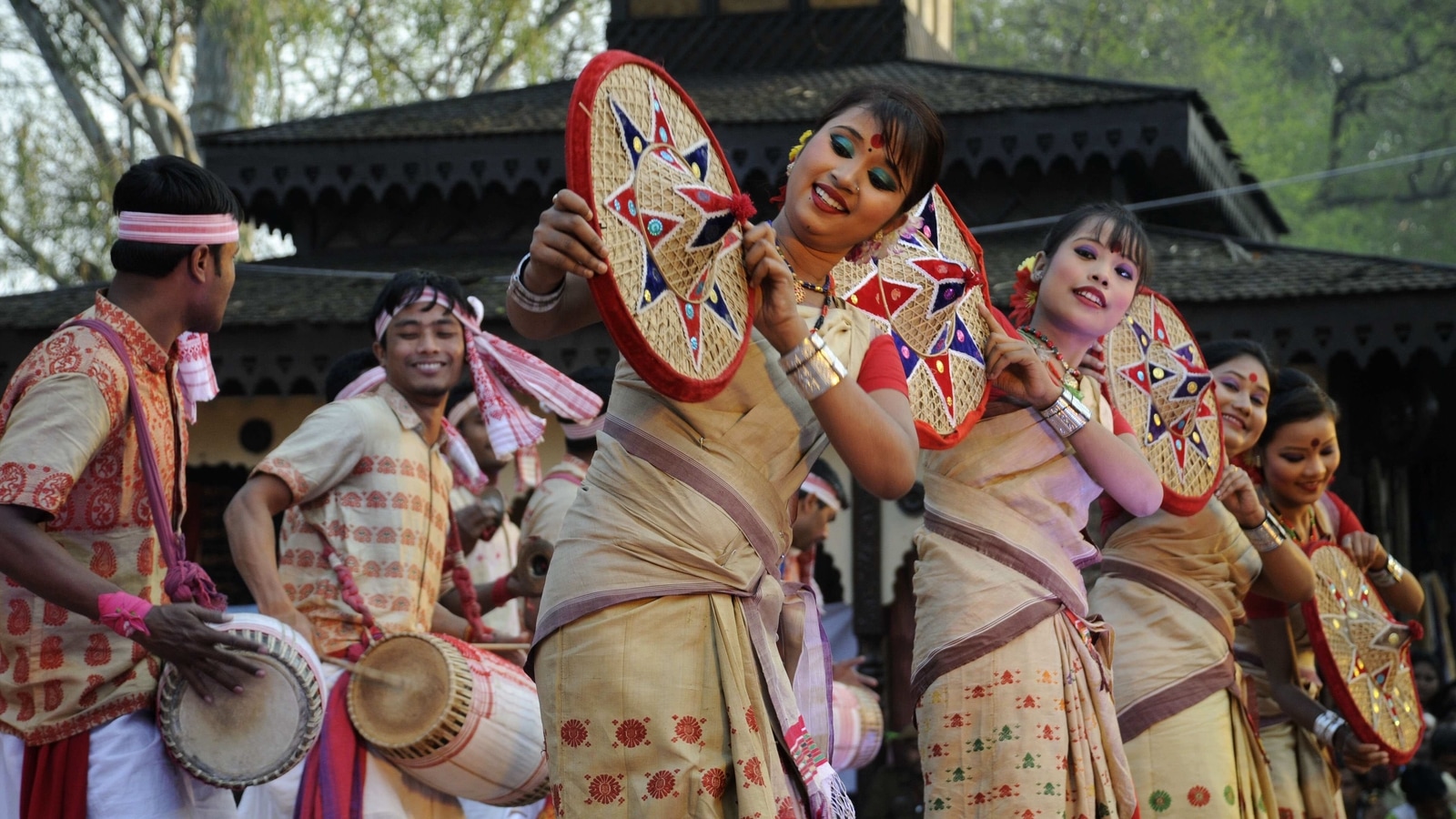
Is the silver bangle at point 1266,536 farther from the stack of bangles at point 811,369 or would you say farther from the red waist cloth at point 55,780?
the red waist cloth at point 55,780

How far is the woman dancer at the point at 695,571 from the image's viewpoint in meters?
3.57

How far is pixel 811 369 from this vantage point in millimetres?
3637

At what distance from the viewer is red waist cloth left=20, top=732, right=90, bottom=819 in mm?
4410

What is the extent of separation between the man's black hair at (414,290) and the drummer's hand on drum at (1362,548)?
3.50 m

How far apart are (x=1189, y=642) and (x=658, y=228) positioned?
3006mm

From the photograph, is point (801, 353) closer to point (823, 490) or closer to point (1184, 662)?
point (1184, 662)

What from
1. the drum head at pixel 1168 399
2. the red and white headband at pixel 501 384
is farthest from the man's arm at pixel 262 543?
the drum head at pixel 1168 399

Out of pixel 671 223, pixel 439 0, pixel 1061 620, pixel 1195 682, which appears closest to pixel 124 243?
pixel 671 223

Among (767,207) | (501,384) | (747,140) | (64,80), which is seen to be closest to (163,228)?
(501,384)

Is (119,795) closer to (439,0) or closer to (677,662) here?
(677,662)

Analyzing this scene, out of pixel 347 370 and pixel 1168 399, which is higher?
pixel 347 370

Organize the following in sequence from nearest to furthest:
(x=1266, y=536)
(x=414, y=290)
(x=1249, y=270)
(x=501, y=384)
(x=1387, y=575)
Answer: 1. (x=414, y=290)
2. (x=1266, y=536)
3. (x=501, y=384)
4. (x=1387, y=575)
5. (x=1249, y=270)

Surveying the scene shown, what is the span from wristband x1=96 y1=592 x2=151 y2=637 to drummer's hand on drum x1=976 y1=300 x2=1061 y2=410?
2.08 metres

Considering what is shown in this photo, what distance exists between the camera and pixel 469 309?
6.26 metres
